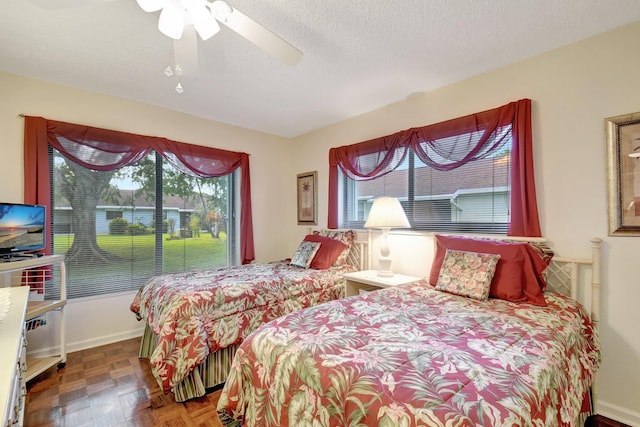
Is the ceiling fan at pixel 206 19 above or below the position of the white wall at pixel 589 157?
above

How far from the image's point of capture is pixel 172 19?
4.80 ft

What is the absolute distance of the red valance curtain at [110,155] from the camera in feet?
8.09

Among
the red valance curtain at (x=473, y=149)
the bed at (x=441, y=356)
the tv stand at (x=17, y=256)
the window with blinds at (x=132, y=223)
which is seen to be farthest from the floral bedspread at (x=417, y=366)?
the window with blinds at (x=132, y=223)

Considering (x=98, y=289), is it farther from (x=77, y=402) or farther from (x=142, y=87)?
(x=142, y=87)

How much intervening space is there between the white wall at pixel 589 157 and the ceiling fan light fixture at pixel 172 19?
2322 mm

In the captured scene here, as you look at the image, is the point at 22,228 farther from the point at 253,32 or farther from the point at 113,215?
the point at 253,32

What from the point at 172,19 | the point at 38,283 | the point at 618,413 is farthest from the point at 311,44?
the point at 618,413

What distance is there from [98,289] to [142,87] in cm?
203

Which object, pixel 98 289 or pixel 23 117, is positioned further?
pixel 98 289

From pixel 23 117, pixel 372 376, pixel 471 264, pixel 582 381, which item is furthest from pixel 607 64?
pixel 23 117

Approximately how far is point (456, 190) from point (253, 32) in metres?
2.12

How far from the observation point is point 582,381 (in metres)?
1.42

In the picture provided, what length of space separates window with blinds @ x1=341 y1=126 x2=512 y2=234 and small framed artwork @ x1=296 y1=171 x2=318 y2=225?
89cm

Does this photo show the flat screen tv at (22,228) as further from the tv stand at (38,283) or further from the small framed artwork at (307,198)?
the small framed artwork at (307,198)
